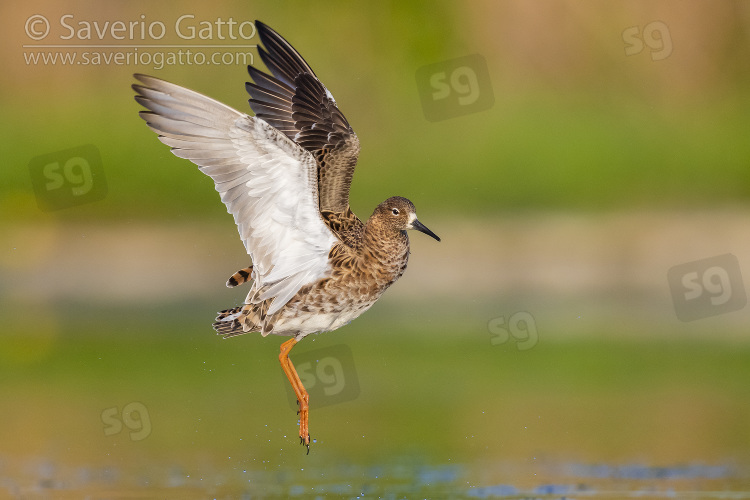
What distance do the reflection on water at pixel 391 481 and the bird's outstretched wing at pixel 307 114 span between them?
7.28ft

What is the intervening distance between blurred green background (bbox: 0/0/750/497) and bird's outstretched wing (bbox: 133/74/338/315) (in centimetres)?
176

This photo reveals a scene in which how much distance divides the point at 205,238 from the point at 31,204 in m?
2.35

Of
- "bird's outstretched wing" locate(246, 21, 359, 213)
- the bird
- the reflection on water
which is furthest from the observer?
"bird's outstretched wing" locate(246, 21, 359, 213)

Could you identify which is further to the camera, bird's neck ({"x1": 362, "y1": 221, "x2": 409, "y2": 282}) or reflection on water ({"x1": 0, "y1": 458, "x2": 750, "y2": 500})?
bird's neck ({"x1": 362, "y1": 221, "x2": 409, "y2": 282})

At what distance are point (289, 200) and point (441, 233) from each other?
8.17 meters

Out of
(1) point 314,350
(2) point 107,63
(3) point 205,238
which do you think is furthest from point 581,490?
(2) point 107,63

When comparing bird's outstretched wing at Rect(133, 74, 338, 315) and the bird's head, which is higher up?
bird's outstretched wing at Rect(133, 74, 338, 315)

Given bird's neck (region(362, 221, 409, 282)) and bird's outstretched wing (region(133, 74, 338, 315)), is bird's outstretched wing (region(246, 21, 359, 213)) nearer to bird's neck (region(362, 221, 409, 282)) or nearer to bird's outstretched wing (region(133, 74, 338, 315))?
bird's neck (region(362, 221, 409, 282))

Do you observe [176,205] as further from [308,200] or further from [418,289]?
[308,200]

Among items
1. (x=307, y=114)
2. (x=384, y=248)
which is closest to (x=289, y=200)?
(x=384, y=248)

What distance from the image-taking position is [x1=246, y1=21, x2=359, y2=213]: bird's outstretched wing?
1026cm

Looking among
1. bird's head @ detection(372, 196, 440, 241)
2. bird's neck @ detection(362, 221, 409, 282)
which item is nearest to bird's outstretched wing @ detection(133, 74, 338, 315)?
bird's neck @ detection(362, 221, 409, 282)

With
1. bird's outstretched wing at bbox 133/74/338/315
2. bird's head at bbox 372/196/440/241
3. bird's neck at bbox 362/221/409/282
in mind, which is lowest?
bird's neck at bbox 362/221/409/282

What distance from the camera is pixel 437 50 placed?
18.8 meters
